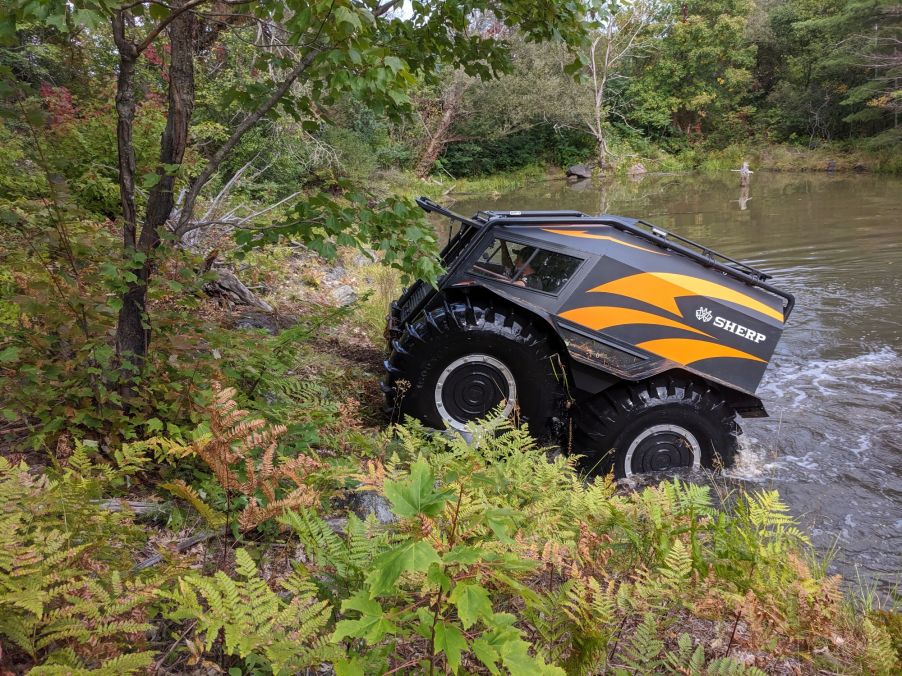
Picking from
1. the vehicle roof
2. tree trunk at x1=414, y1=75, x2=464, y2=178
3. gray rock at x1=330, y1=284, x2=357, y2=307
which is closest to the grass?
gray rock at x1=330, y1=284, x2=357, y2=307

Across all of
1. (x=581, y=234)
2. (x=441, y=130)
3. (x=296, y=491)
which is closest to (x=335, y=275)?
(x=581, y=234)

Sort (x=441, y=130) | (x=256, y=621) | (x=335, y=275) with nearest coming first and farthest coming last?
(x=256, y=621) < (x=335, y=275) < (x=441, y=130)

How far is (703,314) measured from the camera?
4348 millimetres

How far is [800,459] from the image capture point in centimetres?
465

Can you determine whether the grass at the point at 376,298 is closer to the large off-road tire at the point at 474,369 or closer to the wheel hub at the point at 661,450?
the large off-road tire at the point at 474,369

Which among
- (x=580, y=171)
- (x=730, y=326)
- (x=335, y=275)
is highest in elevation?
(x=580, y=171)

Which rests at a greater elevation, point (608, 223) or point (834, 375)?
point (608, 223)

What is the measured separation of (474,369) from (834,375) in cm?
426

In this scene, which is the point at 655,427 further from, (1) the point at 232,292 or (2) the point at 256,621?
(1) the point at 232,292

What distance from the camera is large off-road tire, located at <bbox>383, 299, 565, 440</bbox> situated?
431 cm

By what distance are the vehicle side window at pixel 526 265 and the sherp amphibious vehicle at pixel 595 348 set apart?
0.04 feet

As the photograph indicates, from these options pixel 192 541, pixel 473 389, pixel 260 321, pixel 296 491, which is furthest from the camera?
pixel 260 321

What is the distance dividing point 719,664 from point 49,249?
10.6 ft

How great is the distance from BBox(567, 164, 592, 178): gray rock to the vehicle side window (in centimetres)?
2812
